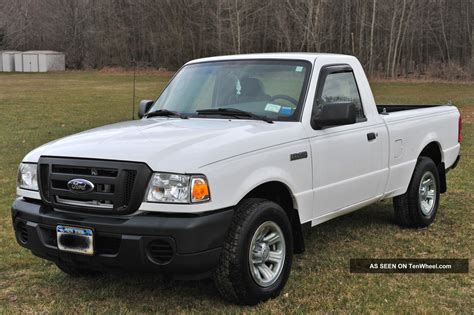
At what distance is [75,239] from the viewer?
3680 mm

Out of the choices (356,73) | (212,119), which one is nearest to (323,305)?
(212,119)

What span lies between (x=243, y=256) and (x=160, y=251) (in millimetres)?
571

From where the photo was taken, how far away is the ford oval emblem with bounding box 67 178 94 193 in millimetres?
3619

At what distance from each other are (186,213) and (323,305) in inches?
51.4

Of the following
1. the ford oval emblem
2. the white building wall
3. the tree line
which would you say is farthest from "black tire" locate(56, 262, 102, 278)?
the white building wall

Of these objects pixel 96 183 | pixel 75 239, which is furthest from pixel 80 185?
pixel 75 239

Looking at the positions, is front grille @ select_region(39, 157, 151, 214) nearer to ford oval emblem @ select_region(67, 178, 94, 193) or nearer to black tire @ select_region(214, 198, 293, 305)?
ford oval emblem @ select_region(67, 178, 94, 193)

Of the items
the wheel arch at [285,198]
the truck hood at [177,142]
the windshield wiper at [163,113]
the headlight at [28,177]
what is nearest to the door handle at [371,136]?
the truck hood at [177,142]

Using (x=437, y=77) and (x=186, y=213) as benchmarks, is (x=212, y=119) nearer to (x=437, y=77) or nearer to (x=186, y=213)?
(x=186, y=213)

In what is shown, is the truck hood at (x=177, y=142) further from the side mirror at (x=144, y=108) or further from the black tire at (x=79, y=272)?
the black tire at (x=79, y=272)

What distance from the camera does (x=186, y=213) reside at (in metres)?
3.51

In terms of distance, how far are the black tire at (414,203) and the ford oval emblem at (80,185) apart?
11.8 feet

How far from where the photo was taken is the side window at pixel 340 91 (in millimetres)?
4850

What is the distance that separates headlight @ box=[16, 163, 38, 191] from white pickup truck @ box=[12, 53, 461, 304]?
11mm
